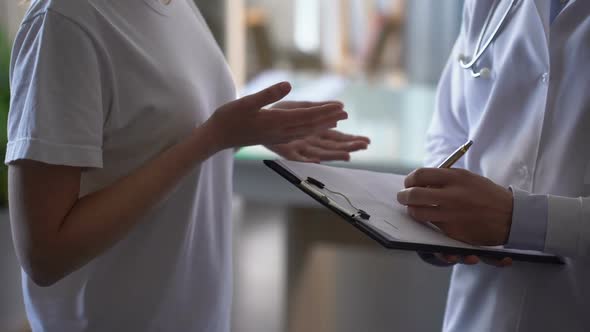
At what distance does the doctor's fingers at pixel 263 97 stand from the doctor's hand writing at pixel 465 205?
227mm

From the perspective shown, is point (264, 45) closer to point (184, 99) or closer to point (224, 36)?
point (224, 36)

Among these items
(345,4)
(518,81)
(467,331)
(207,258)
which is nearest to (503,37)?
(518,81)

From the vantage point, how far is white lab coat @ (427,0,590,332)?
0.90 metres

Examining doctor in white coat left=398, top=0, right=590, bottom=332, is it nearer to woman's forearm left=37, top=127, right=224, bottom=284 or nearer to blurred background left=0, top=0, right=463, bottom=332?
woman's forearm left=37, top=127, right=224, bottom=284

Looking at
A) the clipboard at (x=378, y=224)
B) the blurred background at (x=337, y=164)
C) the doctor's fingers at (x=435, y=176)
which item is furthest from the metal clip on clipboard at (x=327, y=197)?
the blurred background at (x=337, y=164)

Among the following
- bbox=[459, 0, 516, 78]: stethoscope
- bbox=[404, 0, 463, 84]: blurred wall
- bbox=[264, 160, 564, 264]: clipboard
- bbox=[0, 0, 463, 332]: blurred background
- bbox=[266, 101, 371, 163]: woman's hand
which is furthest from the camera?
bbox=[404, 0, 463, 84]: blurred wall

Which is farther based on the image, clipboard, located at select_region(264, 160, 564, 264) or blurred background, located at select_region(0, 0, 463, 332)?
blurred background, located at select_region(0, 0, 463, 332)

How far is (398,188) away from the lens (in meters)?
1.05

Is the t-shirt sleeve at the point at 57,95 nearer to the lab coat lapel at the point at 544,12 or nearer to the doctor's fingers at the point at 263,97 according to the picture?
the doctor's fingers at the point at 263,97

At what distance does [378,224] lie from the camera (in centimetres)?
83

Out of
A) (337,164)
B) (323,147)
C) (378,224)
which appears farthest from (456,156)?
(337,164)

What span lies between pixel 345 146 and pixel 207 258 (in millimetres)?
338

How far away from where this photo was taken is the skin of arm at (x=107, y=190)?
0.82 meters

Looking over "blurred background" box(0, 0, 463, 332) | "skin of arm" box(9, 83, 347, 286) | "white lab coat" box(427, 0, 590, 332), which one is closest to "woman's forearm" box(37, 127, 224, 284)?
"skin of arm" box(9, 83, 347, 286)
